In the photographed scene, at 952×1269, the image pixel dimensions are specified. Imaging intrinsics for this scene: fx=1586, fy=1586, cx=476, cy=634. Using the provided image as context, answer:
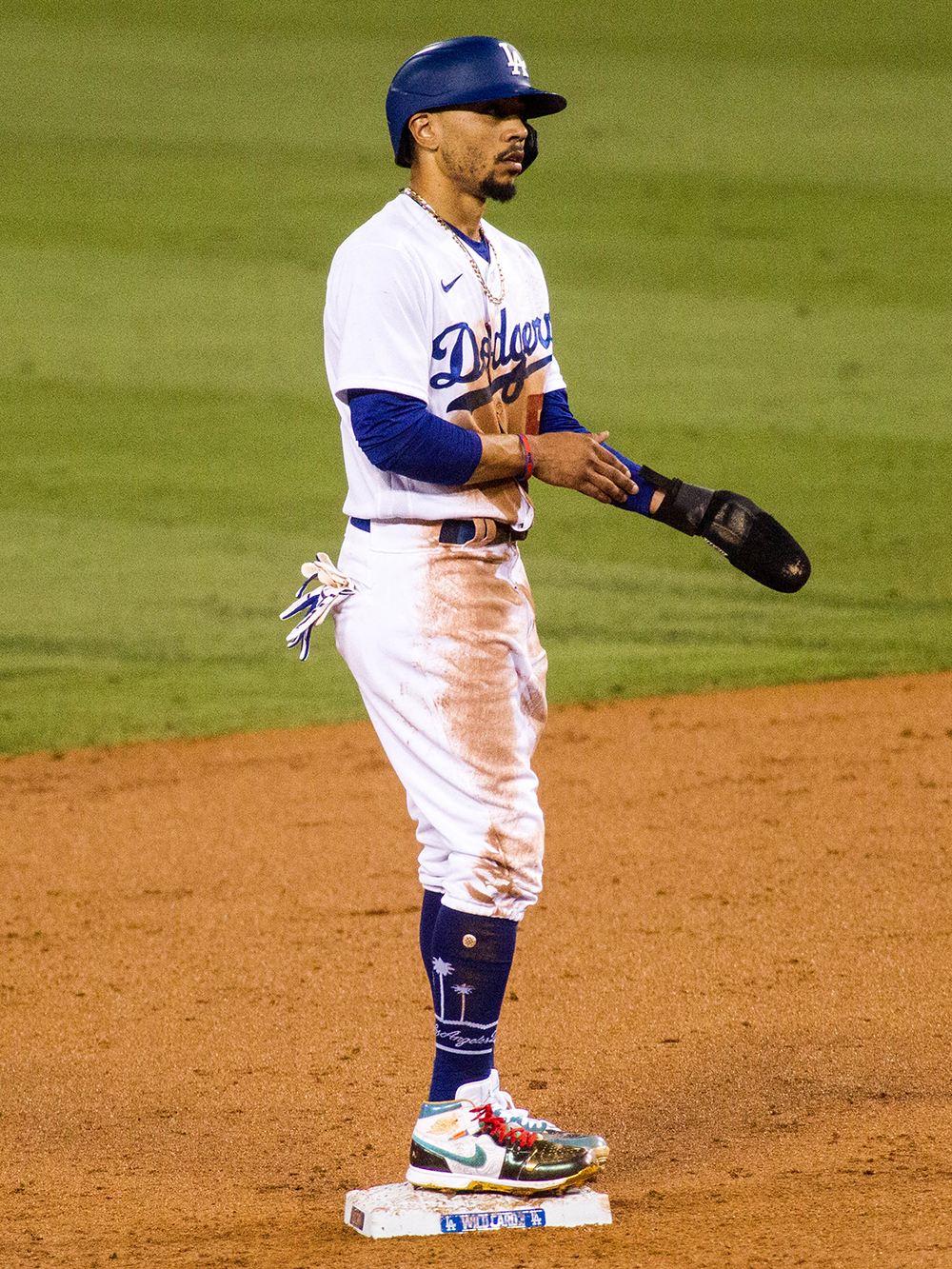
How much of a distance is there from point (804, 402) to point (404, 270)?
20.8 ft

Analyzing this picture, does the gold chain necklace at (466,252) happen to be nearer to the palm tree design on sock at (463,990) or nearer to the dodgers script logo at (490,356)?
the dodgers script logo at (490,356)

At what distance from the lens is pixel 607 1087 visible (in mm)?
3172

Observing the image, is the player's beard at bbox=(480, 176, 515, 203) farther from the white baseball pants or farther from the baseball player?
the white baseball pants

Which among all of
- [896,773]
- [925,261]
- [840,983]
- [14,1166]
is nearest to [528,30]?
[925,261]

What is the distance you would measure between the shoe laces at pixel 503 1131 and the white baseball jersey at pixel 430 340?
965 millimetres

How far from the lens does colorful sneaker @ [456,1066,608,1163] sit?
8.40 feet

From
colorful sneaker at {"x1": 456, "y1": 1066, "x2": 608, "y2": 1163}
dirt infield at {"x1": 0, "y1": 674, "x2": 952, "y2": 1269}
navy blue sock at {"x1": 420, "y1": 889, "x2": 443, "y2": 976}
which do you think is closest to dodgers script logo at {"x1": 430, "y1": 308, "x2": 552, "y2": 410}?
navy blue sock at {"x1": 420, "y1": 889, "x2": 443, "y2": 976}

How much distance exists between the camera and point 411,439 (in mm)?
2375

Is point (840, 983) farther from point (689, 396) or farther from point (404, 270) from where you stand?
point (689, 396)

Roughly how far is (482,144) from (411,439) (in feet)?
1.69

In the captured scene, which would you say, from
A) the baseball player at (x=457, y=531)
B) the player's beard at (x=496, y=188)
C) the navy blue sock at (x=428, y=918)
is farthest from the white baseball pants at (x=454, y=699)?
the player's beard at (x=496, y=188)

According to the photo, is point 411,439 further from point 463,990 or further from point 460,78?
point 463,990

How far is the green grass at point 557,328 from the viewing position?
21.9ft

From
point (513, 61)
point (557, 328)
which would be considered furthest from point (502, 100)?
point (557, 328)
